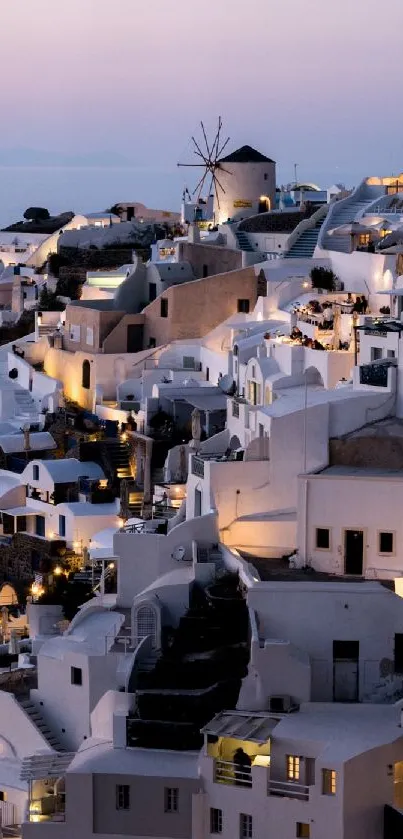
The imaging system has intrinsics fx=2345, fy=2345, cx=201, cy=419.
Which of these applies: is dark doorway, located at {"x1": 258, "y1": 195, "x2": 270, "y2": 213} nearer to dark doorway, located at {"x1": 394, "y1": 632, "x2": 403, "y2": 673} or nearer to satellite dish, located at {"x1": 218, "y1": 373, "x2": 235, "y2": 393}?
satellite dish, located at {"x1": 218, "y1": 373, "x2": 235, "y2": 393}

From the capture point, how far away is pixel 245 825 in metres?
25.3

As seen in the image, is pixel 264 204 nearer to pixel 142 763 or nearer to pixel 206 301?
Result: pixel 206 301

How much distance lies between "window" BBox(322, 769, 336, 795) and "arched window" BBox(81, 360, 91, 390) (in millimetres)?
19518

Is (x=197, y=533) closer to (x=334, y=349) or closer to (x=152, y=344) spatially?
(x=334, y=349)

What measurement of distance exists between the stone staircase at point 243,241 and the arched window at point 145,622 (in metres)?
20.5

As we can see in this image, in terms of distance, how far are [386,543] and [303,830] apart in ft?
15.0

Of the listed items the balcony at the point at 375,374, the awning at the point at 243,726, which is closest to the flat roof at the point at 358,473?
the balcony at the point at 375,374

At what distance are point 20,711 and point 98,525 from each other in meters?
8.07

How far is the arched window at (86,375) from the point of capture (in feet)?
143

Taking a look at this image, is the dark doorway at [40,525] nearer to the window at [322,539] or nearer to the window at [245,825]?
the window at [322,539]

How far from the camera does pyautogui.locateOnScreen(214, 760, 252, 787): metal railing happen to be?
25.3 metres

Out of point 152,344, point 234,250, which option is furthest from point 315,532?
point 234,250

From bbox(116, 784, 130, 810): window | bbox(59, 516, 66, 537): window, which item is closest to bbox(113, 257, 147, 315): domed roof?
bbox(59, 516, 66, 537): window

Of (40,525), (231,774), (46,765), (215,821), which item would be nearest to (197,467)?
(46,765)
